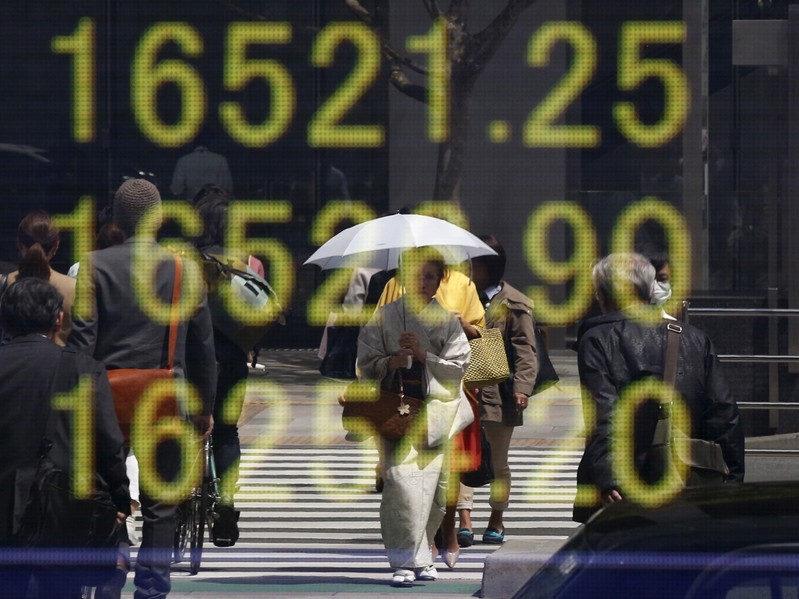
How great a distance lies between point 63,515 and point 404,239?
2.59 meters

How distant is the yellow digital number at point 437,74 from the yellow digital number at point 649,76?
1.11m

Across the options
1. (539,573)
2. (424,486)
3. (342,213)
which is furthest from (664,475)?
(342,213)

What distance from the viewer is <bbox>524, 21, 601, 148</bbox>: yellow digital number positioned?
35.9 feet

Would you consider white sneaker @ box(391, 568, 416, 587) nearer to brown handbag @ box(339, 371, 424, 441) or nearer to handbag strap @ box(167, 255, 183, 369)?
brown handbag @ box(339, 371, 424, 441)

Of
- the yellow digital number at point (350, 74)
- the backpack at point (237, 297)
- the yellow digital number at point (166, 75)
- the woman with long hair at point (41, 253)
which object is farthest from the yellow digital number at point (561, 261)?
the woman with long hair at point (41, 253)

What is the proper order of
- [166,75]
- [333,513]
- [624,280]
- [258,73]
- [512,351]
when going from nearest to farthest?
[624,280] → [512,351] → [333,513] → [166,75] → [258,73]

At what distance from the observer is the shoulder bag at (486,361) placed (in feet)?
22.5

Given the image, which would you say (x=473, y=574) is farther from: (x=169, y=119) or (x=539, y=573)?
(x=169, y=119)

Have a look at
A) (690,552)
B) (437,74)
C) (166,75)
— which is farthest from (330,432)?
(690,552)

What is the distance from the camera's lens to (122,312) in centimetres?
564

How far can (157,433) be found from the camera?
5.55 m

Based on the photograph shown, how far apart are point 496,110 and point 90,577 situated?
701cm

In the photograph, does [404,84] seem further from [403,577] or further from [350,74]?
[403,577]

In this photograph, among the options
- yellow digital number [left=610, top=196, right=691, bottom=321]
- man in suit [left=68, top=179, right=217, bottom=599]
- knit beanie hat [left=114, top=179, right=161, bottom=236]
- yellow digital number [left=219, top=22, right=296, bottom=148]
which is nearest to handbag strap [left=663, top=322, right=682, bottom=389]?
man in suit [left=68, top=179, right=217, bottom=599]
